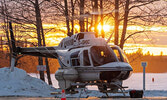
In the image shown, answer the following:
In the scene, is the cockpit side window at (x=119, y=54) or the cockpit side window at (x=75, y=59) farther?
the cockpit side window at (x=75, y=59)

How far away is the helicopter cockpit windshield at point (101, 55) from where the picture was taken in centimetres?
1864

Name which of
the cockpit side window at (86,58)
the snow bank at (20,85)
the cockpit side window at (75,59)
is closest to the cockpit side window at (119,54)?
the cockpit side window at (86,58)

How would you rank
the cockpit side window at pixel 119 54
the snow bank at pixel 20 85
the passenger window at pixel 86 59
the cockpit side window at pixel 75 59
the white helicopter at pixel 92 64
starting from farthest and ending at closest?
1. the snow bank at pixel 20 85
2. the cockpit side window at pixel 75 59
3. the passenger window at pixel 86 59
4. the cockpit side window at pixel 119 54
5. the white helicopter at pixel 92 64

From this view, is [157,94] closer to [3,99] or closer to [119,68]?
[119,68]

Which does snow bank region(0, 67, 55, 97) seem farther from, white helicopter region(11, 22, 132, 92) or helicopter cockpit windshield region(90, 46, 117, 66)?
helicopter cockpit windshield region(90, 46, 117, 66)

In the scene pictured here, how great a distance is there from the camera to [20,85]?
24.5 meters

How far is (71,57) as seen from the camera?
2014cm

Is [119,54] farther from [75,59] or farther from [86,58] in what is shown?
[75,59]

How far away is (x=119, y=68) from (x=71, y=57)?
11.3 feet

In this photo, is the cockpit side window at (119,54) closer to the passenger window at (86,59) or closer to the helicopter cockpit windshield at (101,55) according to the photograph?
the helicopter cockpit windshield at (101,55)

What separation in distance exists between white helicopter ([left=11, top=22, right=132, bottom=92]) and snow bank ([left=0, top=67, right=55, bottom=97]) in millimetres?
3936

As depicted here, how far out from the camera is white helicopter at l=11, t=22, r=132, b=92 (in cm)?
1859

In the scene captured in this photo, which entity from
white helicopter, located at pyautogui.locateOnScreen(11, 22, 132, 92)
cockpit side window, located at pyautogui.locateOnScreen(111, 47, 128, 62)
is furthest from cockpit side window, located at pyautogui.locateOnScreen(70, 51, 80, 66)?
cockpit side window, located at pyautogui.locateOnScreen(111, 47, 128, 62)

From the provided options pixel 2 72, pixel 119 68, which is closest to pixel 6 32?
pixel 2 72
